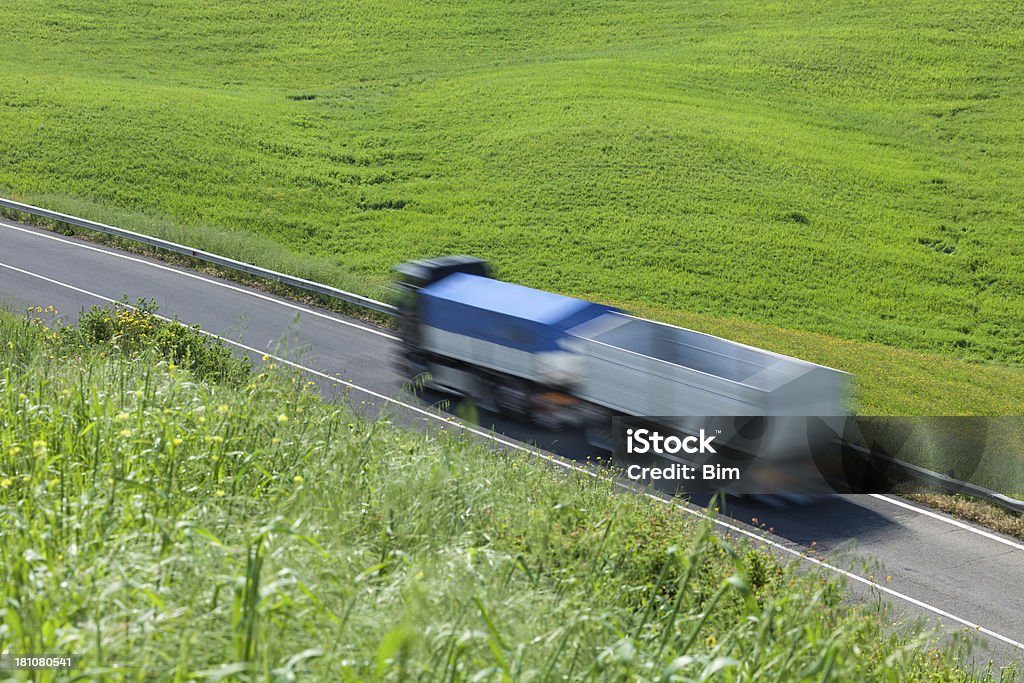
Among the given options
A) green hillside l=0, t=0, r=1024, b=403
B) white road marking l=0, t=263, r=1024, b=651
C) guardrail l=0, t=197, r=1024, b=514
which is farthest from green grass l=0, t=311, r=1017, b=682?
green hillside l=0, t=0, r=1024, b=403

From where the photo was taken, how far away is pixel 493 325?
56.5 feet

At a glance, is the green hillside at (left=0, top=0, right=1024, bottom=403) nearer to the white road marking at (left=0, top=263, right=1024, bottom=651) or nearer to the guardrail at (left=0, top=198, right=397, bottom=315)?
the guardrail at (left=0, top=198, right=397, bottom=315)

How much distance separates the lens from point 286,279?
84.1ft

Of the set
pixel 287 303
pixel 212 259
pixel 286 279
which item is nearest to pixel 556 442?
pixel 287 303

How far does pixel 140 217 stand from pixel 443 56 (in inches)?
1249

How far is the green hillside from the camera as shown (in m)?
32.0

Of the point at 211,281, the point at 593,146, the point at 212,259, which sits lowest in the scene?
the point at 211,281

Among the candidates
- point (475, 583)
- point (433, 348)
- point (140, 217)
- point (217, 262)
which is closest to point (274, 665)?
point (475, 583)

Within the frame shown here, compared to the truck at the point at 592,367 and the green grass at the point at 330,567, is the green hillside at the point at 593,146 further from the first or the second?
the green grass at the point at 330,567

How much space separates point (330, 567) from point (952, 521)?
12814mm

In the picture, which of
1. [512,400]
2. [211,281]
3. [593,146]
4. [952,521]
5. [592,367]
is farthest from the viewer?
[593,146]

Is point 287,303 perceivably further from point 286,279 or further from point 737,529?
point 737,529

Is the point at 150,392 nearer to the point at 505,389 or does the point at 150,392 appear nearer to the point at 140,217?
the point at 505,389

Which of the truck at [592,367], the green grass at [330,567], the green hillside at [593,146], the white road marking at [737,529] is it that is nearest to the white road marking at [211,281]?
the green hillside at [593,146]
